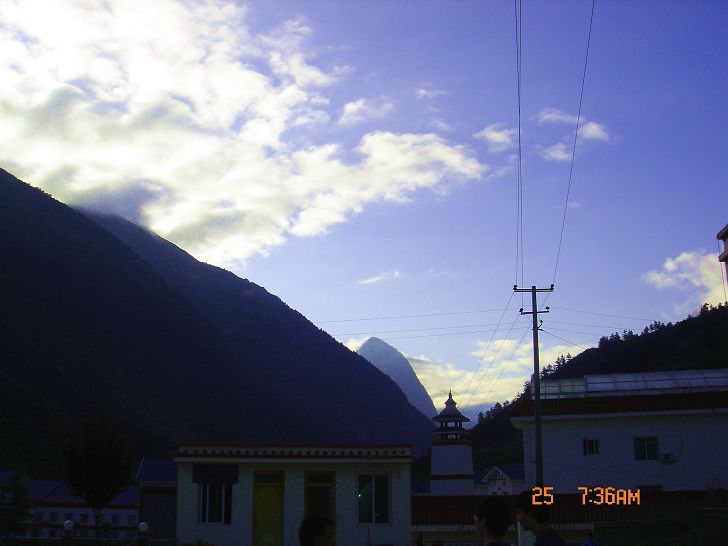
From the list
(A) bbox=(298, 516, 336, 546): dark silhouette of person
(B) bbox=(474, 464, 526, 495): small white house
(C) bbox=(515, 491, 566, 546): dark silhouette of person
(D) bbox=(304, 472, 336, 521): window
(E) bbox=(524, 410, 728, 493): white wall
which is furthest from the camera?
(B) bbox=(474, 464, 526, 495): small white house

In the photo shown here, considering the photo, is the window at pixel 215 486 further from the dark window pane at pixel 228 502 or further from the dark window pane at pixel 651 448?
the dark window pane at pixel 651 448

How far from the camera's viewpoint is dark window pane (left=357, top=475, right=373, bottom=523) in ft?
101

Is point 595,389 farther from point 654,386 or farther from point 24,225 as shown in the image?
point 24,225

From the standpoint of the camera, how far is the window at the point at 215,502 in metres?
30.8

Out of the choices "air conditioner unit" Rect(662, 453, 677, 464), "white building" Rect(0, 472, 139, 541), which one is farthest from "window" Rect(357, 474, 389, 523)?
"white building" Rect(0, 472, 139, 541)

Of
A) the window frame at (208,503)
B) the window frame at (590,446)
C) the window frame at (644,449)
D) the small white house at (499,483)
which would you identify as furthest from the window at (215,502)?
the small white house at (499,483)

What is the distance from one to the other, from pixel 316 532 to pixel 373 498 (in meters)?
25.2

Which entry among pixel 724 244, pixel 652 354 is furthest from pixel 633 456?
pixel 652 354

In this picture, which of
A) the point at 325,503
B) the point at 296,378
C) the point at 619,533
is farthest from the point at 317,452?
the point at 296,378

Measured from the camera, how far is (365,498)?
3112 cm

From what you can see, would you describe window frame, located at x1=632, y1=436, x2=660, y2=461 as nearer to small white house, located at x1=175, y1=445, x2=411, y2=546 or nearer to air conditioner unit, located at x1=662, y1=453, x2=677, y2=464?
air conditioner unit, located at x1=662, y1=453, x2=677, y2=464

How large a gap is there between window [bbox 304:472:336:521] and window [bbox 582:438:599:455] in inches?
487

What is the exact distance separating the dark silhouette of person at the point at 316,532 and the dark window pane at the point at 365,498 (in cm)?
2496
